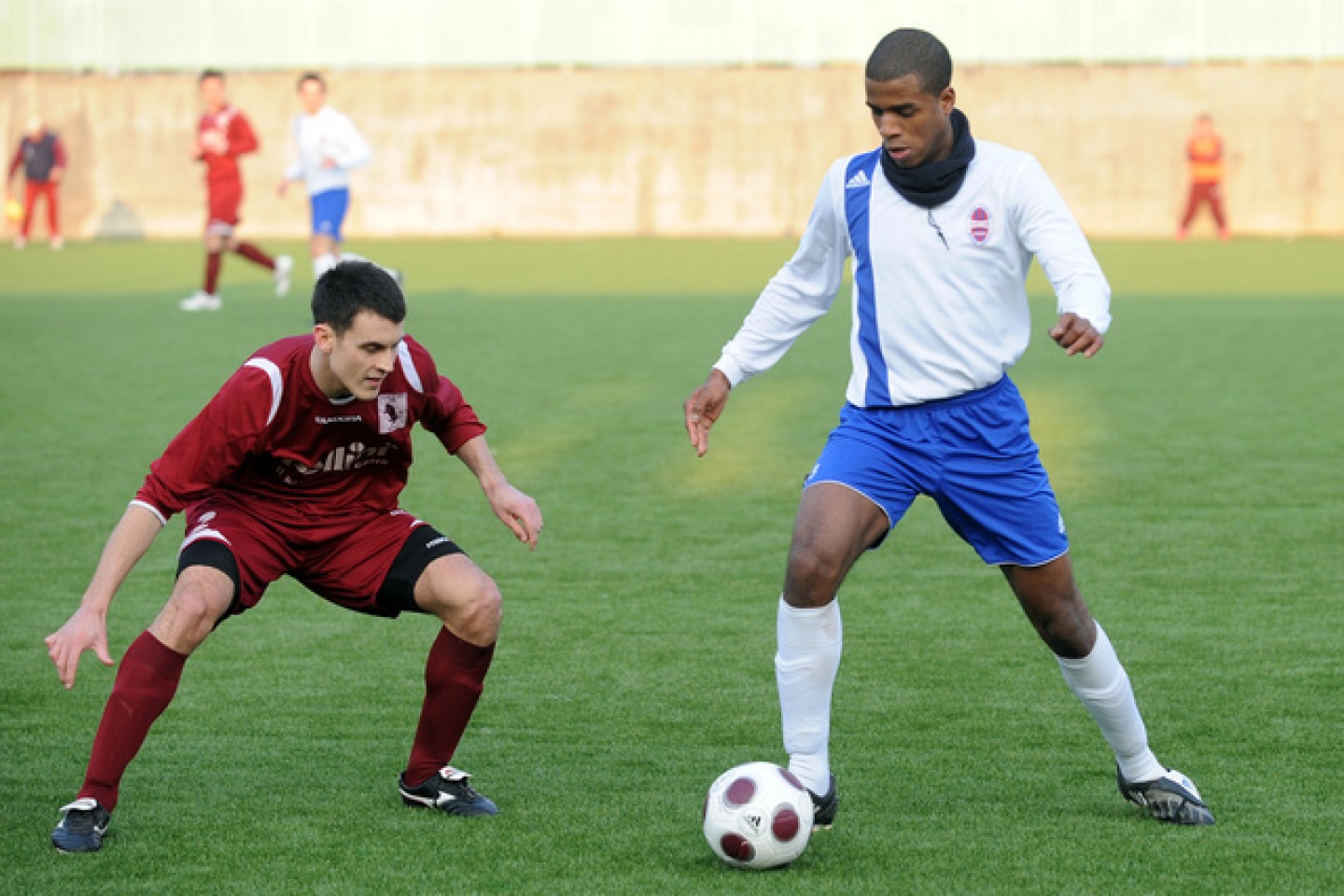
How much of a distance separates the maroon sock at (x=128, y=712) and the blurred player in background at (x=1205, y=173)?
27968 millimetres

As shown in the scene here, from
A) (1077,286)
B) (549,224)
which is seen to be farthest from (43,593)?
(549,224)

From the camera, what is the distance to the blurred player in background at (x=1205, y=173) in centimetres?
3048

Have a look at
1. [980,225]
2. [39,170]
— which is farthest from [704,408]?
[39,170]

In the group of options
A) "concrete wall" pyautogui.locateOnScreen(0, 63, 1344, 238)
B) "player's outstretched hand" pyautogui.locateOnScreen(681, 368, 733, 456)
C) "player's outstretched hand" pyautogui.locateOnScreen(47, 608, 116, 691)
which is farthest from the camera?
"concrete wall" pyautogui.locateOnScreen(0, 63, 1344, 238)

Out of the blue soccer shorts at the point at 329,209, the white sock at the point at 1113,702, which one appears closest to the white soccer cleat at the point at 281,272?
the blue soccer shorts at the point at 329,209

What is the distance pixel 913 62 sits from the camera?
15.0 ft

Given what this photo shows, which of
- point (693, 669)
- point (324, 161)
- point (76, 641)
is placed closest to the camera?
point (76, 641)

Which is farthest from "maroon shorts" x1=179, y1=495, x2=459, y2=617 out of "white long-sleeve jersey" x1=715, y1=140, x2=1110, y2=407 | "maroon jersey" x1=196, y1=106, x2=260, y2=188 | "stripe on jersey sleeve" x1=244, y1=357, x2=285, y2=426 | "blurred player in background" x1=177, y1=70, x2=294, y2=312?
"maroon jersey" x1=196, y1=106, x2=260, y2=188

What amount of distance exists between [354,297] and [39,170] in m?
28.0

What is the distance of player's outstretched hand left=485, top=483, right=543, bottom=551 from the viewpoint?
4.84 meters

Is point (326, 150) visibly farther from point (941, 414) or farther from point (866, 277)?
point (941, 414)

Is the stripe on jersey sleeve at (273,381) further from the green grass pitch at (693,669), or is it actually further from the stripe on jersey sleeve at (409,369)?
the green grass pitch at (693,669)

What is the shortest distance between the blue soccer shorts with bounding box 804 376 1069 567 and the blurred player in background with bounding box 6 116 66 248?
27907 millimetres

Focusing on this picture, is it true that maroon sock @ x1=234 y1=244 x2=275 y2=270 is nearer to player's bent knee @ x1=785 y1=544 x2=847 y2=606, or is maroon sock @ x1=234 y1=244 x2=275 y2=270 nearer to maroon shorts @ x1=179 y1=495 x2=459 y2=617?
maroon shorts @ x1=179 y1=495 x2=459 y2=617
